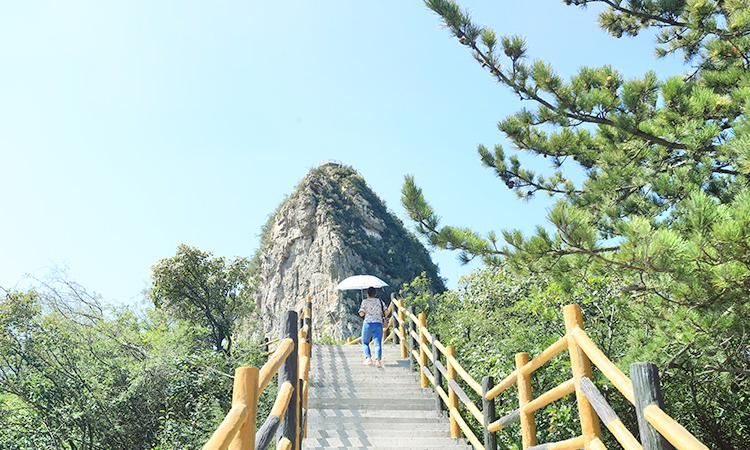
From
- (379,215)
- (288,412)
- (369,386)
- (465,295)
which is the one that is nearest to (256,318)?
(379,215)

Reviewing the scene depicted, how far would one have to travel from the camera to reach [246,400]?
7.85ft

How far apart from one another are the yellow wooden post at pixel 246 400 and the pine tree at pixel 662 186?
9.36 feet

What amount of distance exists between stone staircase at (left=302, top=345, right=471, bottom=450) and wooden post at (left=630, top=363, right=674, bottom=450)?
370 centimetres

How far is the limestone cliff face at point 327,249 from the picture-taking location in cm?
3416

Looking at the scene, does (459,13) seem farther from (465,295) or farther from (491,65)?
(465,295)

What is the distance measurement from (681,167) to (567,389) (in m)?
4.12

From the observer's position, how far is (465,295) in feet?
43.6

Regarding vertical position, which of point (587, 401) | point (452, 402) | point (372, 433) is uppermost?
point (452, 402)

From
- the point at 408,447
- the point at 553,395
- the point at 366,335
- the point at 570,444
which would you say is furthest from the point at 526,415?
the point at 366,335

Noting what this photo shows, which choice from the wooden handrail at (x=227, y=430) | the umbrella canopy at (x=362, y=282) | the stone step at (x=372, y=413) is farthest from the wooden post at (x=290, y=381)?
the umbrella canopy at (x=362, y=282)

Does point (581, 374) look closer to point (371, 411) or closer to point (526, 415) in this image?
point (526, 415)

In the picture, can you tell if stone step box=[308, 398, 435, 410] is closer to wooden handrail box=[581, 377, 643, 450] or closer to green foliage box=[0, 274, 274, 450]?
green foliage box=[0, 274, 274, 450]

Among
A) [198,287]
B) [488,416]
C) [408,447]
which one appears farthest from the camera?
[198,287]

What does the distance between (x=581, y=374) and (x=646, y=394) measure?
3.19 ft
